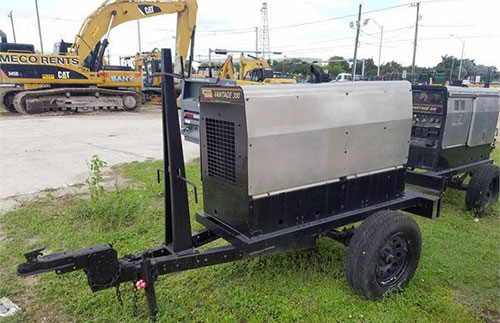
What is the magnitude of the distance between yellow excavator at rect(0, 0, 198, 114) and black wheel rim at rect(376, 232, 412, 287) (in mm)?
14134

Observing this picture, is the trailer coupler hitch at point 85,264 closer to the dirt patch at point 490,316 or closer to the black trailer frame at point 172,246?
the black trailer frame at point 172,246

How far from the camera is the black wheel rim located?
356cm

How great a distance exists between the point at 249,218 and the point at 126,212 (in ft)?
9.36

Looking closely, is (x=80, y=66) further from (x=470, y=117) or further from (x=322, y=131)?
(x=322, y=131)

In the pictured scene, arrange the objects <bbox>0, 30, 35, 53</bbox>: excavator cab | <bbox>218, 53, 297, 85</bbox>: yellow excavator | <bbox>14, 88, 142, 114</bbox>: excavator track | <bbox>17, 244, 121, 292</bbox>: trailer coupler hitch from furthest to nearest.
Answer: <bbox>218, 53, 297, 85</bbox>: yellow excavator, <bbox>14, 88, 142, 114</bbox>: excavator track, <bbox>0, 30, 35, 53</bbox>: excavator cab, <bbox>17, 244, 121, 292</bbox>: trailer coupler hitch

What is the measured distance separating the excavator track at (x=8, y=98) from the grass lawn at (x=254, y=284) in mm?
15730

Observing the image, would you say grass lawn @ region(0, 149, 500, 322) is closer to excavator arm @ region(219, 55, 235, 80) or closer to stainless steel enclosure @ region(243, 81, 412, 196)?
stainless steel enclosure @ region(243, 81, 412, 196)

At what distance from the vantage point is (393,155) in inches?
154

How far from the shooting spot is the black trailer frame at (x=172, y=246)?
272 cm

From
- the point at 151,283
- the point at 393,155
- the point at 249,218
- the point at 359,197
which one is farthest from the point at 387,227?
the point at 151,283

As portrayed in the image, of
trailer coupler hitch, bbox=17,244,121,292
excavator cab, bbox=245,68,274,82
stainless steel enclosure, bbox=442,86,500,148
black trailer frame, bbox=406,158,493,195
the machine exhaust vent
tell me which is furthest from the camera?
excavator cab, bbox=245,68,274,82

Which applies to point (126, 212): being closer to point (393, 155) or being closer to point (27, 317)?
point (27, 317)

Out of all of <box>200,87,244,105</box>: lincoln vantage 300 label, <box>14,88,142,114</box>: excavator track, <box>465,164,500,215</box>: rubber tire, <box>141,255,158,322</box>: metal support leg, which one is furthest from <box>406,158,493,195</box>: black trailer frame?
<box>14,88,142,114</box>: excavator track

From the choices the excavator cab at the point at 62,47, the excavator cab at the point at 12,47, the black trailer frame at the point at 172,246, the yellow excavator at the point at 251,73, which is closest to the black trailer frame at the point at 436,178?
the black trailer frame at the point at 172,246
